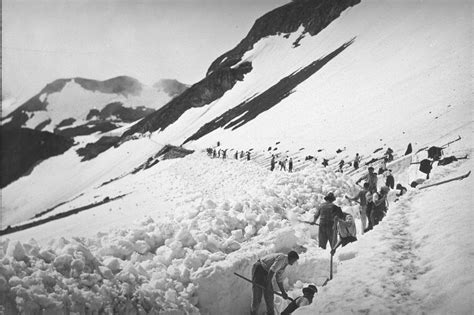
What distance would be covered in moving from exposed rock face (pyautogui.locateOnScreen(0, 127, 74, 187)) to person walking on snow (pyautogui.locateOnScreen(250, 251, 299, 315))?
1005 inches

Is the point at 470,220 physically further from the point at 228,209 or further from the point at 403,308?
the point at 228,209

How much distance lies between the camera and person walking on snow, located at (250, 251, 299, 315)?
13.2 ft

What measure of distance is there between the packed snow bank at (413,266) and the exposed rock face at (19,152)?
2621cm

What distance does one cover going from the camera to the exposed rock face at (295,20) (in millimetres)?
Answer: 48688

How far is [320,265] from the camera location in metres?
4.80

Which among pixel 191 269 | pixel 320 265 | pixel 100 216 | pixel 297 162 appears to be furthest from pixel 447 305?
pixel 297 162

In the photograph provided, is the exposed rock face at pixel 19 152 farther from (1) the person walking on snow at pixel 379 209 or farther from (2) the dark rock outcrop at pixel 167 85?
(1) the person walking on snow at pixel 379 209

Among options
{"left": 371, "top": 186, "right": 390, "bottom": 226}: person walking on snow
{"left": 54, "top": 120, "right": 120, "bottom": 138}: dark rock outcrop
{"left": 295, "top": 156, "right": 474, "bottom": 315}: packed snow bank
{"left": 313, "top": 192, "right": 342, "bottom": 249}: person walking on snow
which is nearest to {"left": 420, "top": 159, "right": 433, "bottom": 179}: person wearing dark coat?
{"left": 371, "top": 186, "right": 390, "bottom": 226}: person walking on snow

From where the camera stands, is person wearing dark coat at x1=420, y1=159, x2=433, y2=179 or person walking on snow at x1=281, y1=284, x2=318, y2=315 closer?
person walking on snow at x1=281, y1=284, x2=318, y2=315

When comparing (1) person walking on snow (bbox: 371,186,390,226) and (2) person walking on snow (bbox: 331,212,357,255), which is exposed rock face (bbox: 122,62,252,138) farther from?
(2) person walking on snow (bbox: 331,212,357,255)

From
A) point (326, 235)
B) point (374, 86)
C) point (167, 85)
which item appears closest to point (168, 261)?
point (326, 235)

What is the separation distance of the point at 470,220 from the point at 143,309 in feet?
11.7

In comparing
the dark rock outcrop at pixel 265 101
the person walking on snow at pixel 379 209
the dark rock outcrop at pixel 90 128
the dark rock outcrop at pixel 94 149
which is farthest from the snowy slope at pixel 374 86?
the dark rock outcrop at pixel 90 128

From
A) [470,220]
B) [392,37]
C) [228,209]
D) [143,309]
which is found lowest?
[470,220]
